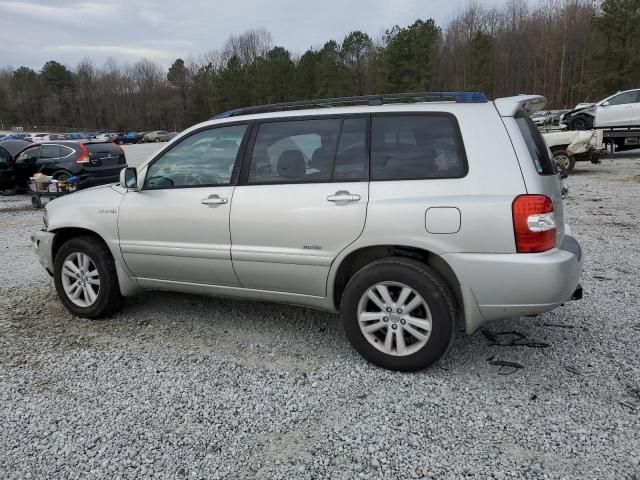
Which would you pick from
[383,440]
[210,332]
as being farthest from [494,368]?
[210,332]

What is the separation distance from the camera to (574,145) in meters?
13.6

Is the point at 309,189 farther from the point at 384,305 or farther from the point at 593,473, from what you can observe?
the point at 593,473

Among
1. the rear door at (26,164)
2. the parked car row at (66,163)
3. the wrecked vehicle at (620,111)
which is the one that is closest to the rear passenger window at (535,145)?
the parked car row at (66,163)

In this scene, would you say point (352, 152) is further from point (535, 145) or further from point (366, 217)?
point (535, 145)

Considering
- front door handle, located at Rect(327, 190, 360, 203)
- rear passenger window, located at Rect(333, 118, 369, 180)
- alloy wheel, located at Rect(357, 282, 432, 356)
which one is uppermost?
rear passenger window, located at Rect(333, 118, 369, 180)

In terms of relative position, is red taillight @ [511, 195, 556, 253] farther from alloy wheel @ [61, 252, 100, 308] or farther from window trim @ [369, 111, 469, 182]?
alloy wheel @ [61, 252, 100, 308]

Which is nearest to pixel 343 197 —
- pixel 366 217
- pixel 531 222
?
pixel 366 217

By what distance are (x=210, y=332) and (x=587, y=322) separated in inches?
122

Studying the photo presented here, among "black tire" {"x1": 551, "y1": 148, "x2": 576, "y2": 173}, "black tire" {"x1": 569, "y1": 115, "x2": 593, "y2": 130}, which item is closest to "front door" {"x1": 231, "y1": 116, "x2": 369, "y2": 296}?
"black tire" {"x1": 551, "y1": 148, "x2": 576, "y2": 173}

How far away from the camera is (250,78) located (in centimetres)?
7438

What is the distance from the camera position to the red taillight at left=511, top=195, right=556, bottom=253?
2916 millimetres

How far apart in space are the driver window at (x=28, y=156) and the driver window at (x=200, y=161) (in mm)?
11654

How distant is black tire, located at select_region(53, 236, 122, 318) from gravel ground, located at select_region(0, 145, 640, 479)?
0.14 metres

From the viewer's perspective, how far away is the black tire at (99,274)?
425 cm
